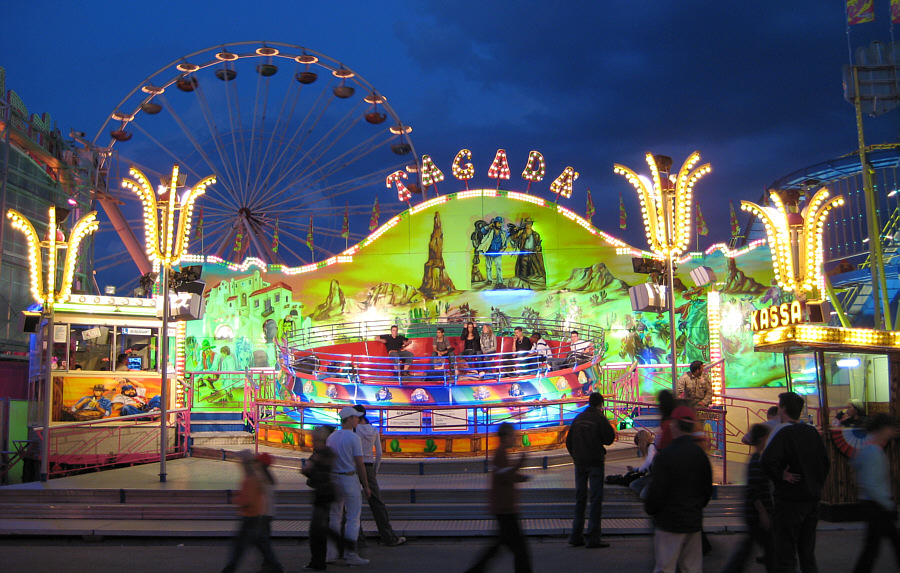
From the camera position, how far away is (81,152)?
96.6 ft

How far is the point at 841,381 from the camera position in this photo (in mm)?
10992

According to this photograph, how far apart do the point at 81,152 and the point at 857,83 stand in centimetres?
2561

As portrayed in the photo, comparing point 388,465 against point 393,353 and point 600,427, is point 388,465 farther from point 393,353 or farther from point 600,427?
point 600,427

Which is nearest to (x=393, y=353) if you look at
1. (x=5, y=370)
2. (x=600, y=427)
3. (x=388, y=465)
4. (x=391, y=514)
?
(x=388, y=465)

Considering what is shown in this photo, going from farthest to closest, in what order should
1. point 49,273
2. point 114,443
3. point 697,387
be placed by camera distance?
point 114,443 → point 49,273 → point 697,387

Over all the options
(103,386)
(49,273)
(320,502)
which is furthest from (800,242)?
(103,386)

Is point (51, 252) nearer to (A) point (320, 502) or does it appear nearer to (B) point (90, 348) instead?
(B) point (90, 348)

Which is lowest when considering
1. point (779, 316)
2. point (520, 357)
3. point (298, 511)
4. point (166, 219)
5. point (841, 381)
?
point (298, 511)

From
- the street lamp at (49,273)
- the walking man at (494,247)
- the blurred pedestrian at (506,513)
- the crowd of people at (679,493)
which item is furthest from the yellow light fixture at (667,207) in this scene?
the walking man at (494,247)

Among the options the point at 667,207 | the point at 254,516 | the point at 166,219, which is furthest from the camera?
the point at 166,219

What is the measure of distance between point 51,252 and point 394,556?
32.7 feet

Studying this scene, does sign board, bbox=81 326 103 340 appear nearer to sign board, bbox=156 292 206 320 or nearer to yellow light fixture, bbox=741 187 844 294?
sign board, bbox=156 292 206 320

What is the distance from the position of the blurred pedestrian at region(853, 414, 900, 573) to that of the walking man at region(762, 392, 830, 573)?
0.38m

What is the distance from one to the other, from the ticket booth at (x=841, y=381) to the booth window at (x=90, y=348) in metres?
13.8
